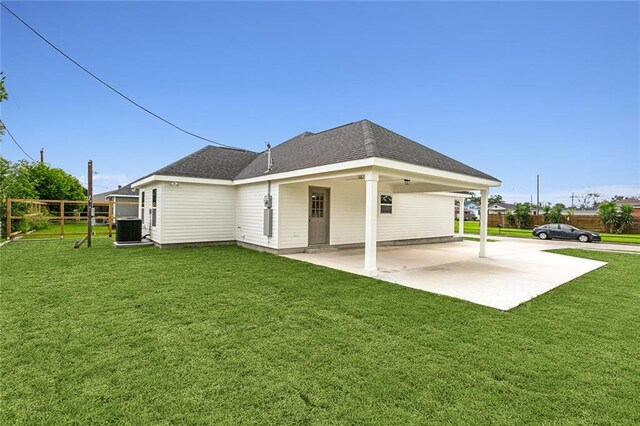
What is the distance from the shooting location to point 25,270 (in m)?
6.58

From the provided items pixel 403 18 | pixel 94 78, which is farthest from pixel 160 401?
pixel 403 18

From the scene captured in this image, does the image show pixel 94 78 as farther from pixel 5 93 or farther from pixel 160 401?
pixel 160 401

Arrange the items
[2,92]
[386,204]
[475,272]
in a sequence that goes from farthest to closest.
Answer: [386,204]
[2,92]
[475,272]

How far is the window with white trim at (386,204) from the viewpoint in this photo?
1261cm

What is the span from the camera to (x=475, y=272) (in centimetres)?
759

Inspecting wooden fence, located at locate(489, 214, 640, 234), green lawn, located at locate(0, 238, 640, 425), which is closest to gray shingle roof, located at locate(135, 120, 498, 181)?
green lawn, located at locate(0, 238, 640, 425)

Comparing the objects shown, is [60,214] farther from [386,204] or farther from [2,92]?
[386,204]

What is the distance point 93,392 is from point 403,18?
1745 cm

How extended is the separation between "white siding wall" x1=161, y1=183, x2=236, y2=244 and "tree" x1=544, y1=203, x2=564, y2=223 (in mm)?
31214

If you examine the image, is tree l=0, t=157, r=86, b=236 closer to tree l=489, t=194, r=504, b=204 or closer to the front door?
the front door

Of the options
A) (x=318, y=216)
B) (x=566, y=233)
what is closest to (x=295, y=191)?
(x=318, y=216)

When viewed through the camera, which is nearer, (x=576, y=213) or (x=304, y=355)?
(x=304, y=355)

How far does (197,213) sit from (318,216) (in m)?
4.43

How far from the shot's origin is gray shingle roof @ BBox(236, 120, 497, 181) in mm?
7496
